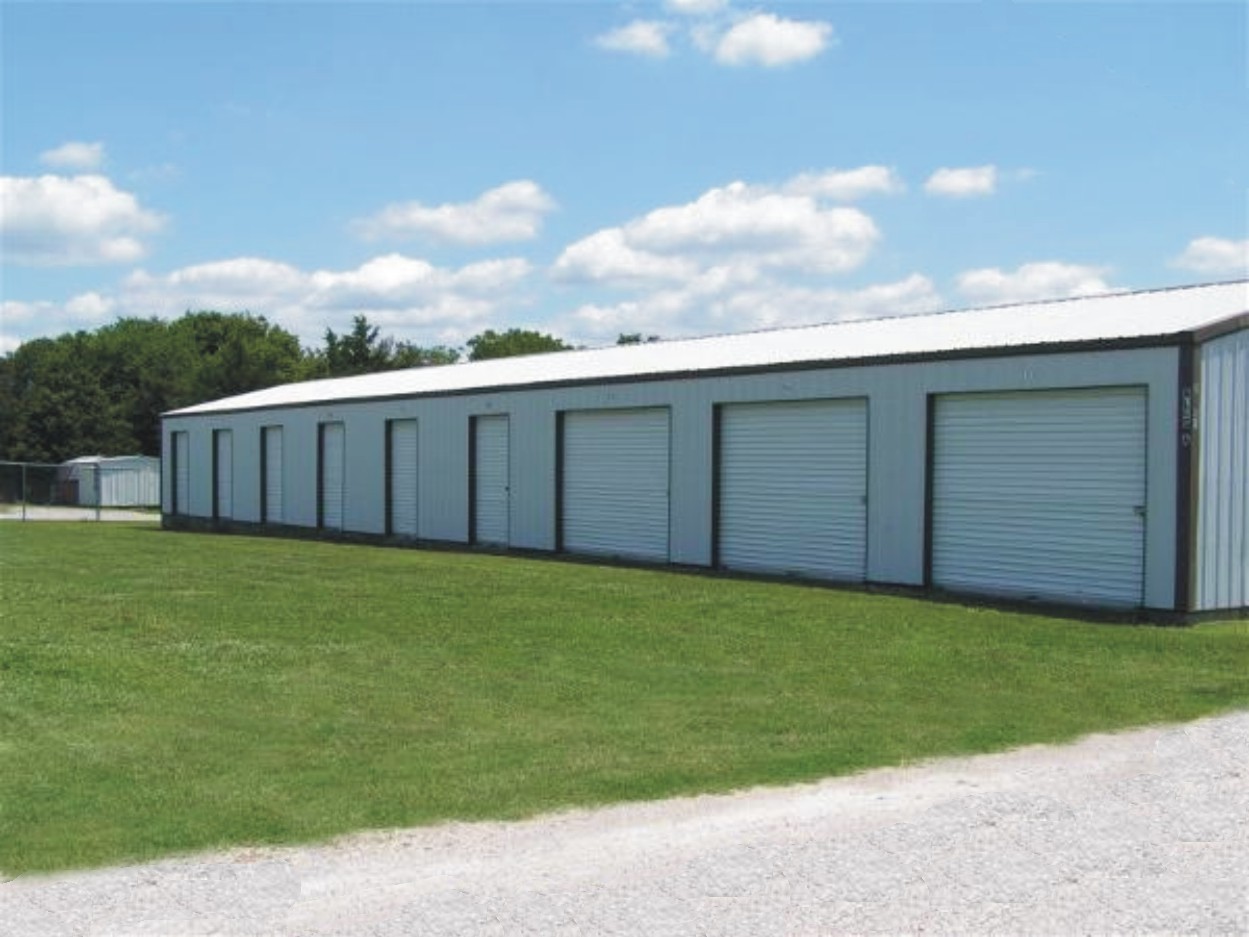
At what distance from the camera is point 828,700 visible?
1023 centimetres

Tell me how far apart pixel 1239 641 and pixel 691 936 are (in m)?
10.3

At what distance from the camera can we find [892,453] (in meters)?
18.8

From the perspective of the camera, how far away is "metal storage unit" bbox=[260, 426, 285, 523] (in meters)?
36.8

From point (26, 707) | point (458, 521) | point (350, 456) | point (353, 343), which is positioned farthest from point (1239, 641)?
point (353, 343)

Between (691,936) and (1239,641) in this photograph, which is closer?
(691,936)

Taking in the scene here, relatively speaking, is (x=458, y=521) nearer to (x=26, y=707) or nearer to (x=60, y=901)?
(x=26, y=707)

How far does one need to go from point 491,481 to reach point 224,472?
51.8ft

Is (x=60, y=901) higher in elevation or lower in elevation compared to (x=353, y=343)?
lower

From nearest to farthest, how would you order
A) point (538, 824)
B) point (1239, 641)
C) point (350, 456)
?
point (538, 824) < point (1239, 641) < point (350, 456)

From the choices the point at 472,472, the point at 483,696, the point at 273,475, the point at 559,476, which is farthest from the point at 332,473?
the point at 483,696

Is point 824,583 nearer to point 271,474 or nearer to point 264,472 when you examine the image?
point 271,474

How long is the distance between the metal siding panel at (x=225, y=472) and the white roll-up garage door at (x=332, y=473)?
6415 mm

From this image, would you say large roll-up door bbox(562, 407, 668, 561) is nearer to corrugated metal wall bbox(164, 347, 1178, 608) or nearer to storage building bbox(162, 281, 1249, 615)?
storage building bbox(162, 281, 1249, 615)

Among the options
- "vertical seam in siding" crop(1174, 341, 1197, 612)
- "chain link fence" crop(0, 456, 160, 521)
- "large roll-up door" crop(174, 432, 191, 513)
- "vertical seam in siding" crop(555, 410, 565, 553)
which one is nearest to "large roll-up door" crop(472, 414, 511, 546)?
"vertical seam in siding" crop(555, 410, 565, 553)
